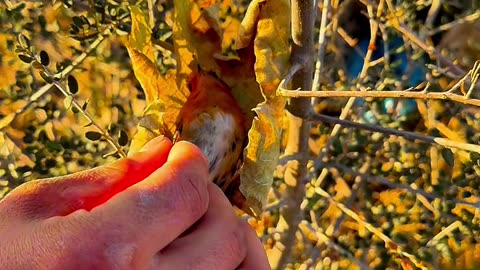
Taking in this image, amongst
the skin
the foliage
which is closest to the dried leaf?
the foliage

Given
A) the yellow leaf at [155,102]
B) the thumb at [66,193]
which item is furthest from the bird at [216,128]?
the thumb at [66,193]

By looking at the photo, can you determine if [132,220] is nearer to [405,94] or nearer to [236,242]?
[236,242]

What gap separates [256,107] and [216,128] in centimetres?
5

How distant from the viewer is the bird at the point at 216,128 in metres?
0.69

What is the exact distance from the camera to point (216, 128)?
0.69 m

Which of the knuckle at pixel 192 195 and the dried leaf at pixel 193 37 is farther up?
the dried leaf at pixel 193 37

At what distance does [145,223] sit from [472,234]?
66 cm

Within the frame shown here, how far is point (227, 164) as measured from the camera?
0.70m

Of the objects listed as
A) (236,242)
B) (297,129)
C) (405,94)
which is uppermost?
(405,94)

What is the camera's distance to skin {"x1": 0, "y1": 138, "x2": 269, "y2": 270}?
500 mm

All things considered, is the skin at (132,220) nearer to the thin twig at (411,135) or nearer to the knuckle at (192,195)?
the knuckle at (192,195)

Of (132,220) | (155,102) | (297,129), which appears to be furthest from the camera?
(297,129)

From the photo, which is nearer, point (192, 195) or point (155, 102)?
point (192, 195)

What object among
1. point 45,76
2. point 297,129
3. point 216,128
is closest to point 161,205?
point 216,128
